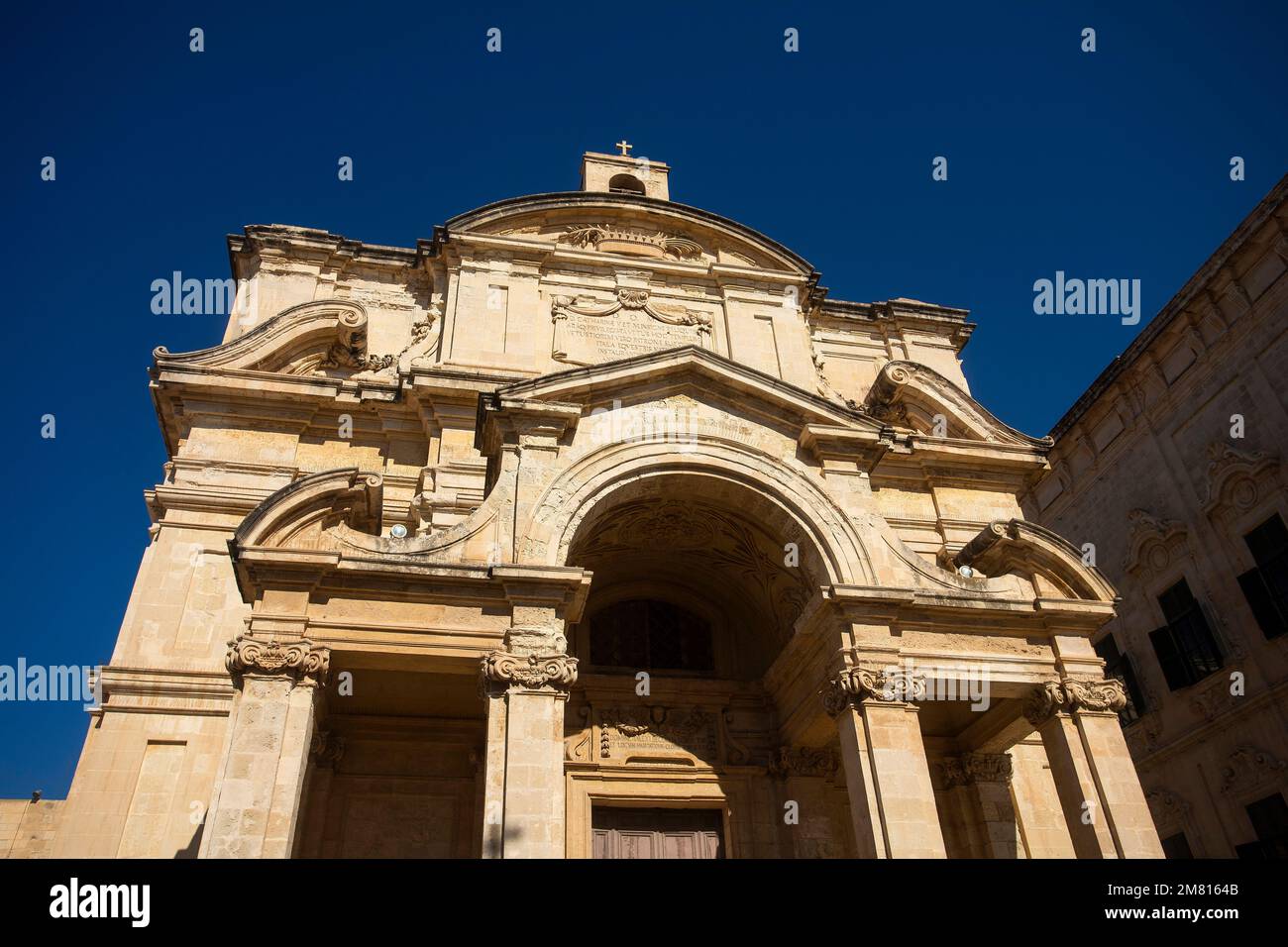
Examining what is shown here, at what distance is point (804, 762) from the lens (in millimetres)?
14297

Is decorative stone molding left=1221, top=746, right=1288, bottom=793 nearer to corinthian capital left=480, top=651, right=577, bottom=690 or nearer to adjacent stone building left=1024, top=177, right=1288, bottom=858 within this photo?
adjacent stone building left=1024, top=177, right=1288, bottom=858

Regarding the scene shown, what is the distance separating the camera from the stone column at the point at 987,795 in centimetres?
1382

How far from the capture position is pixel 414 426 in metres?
16.0

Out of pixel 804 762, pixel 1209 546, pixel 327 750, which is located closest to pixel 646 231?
pixel 804 762

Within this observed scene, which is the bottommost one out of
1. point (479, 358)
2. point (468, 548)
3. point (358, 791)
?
point (358, 791)

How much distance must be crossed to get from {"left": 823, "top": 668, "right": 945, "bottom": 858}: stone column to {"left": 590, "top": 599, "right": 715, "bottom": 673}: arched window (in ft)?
14.3

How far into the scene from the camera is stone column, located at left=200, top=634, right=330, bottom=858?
29.2 ft

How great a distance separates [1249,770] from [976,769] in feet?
27.3

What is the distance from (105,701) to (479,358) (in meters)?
8.21
